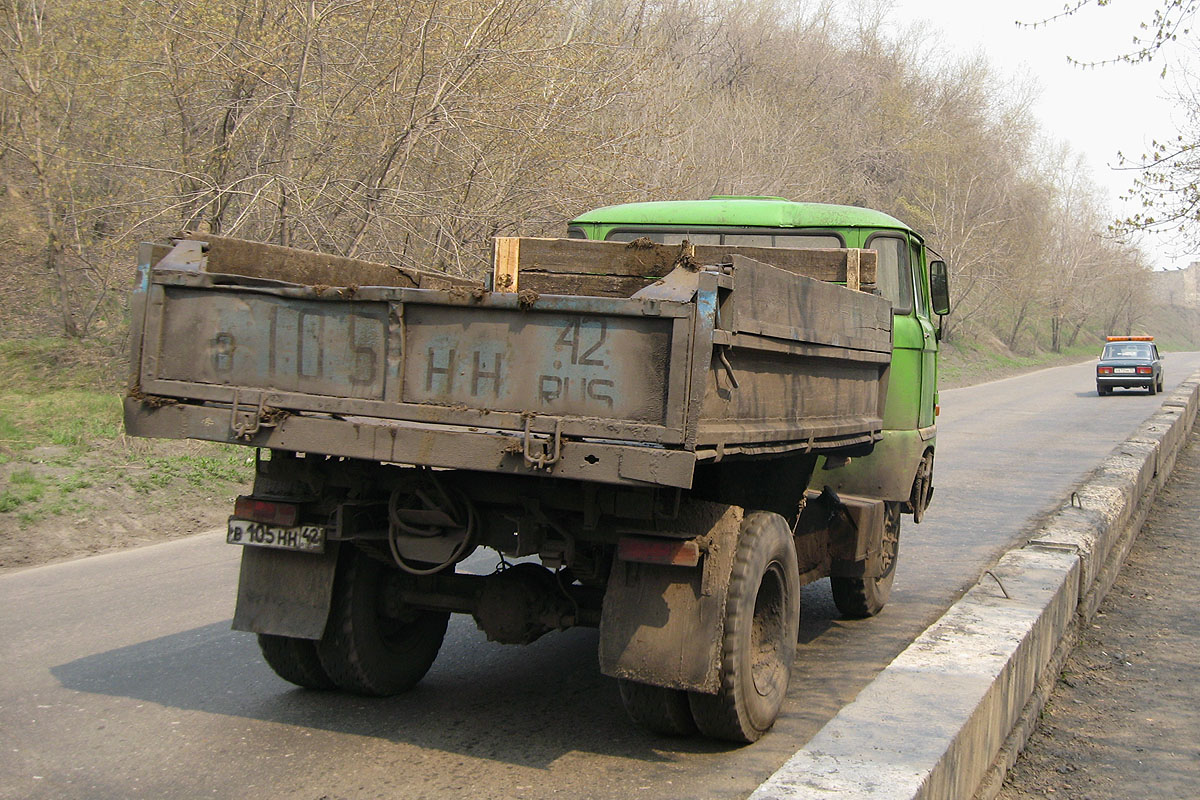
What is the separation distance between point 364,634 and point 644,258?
2.11 meters

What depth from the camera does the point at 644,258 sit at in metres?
5.07

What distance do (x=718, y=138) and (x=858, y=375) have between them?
69.5ft

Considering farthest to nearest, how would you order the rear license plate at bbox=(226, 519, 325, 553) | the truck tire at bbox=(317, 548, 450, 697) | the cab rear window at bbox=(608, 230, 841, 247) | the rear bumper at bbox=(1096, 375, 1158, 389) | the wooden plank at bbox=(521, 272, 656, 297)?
the rear bumper at bbox=(1096, 375, 1158, 389)
the cab rear window at bbox=(608, 230, 841, 247)
the wooden plank at bbox=(521, 272, 656, 297)
the truck tire at bbox=(317, 548, 450, 697)
the rear license plate at bbox=(226, 519, 325, 553)

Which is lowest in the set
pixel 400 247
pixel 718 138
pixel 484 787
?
pixel 484 787

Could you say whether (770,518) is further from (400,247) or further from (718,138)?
(718,138)

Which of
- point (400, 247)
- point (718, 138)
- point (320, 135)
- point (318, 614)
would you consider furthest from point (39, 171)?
point (718, 138)

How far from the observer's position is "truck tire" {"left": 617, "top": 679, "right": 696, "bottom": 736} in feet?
14.2

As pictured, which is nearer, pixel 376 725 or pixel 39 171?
pixel 376 725

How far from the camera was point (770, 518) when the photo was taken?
15.0 ft

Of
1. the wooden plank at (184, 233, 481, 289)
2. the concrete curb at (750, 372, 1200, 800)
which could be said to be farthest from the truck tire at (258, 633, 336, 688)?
the concrete curb at (750, 372, 1200, 800)

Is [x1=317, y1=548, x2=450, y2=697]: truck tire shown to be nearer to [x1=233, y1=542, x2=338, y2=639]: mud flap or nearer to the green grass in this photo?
[x1=233, y1=542, x2=338, y2=639]: mud flap

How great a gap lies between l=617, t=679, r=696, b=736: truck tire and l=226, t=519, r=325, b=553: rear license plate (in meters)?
1.36

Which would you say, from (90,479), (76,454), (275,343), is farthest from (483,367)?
(76,454)

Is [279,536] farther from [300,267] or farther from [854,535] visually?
[854,535]
